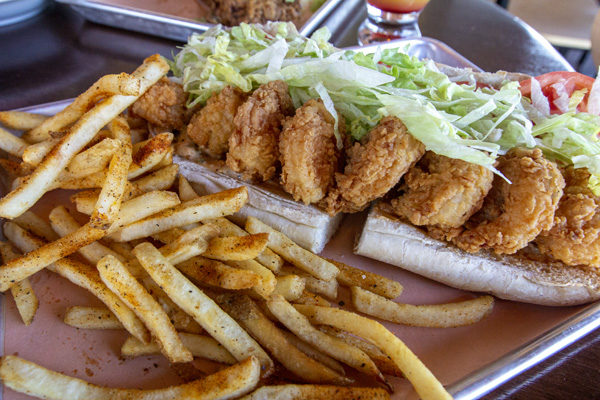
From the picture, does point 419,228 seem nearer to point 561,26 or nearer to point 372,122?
point 372,122

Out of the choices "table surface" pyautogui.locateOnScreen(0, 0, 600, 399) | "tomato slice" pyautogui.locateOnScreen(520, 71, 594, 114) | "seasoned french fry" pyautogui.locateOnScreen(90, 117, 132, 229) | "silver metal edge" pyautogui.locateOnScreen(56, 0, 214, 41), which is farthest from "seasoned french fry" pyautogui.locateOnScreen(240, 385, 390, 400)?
"silver metal edge" pyautogui.locateOnScreen(56, 0, 214, 41)

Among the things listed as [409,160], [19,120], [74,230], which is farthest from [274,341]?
[19,120]

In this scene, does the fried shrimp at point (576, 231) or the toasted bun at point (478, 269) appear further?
the toasted bun at point (478, 269)

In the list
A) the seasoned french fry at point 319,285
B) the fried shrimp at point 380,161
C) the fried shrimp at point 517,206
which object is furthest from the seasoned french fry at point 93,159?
the fried shrimp at point 517,206

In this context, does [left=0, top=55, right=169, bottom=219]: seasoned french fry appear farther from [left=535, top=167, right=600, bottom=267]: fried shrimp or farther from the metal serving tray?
[left=535, top=167, right=600, bottom=267]: fried shrimp

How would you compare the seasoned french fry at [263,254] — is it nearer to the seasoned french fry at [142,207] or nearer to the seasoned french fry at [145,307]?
the seasoned french fry at [142,207]

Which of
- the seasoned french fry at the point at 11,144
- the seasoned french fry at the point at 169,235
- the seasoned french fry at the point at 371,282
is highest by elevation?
the seasoned french fry at the point at 11,144

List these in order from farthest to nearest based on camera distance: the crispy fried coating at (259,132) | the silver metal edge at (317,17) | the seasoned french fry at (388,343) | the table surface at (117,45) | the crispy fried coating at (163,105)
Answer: the silver metal edge at (317,17) → the table surface at (117,45) → the crispy fried coating at (163,105) → the crispy fried coating at (259,132) → the seasoned french fry at (388,343)
